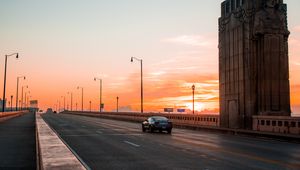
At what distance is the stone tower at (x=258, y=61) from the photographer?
34.9 metres

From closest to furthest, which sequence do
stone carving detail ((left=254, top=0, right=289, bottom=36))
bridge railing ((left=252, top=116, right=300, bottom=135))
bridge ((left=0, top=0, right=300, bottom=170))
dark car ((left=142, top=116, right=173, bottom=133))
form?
1. bridge ((left=0, top=0, right=300, bottom=170))
2. bridge railing ((left=252, top=116, right=300, bottom=135))
3. stone carving detail ((left=254, top=0, right=289, bottom=36))
4. dark car ((left=142, top=116, right=173, bottom=133))

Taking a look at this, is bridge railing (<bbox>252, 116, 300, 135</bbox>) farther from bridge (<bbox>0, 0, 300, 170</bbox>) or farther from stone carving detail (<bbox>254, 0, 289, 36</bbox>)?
stone carving detail (<bbox>254, 0, 289, 36</bbox>)

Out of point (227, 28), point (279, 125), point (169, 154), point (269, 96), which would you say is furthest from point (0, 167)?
point (227, 28)

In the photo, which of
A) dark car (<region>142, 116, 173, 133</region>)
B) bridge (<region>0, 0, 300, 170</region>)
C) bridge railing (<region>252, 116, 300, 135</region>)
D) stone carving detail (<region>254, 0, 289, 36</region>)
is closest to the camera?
bridge (<region>0, 0, 300, 170</region>)

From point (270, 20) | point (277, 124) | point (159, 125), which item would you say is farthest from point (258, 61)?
point (159, 125)

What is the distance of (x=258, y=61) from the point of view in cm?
3588

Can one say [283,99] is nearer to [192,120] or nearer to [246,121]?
[246,121]

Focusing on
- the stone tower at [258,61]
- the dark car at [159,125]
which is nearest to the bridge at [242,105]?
the stone tower at [258,61]

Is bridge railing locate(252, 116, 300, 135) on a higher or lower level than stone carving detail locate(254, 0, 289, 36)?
lower

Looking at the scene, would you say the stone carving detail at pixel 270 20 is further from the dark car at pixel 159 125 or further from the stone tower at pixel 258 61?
the dark car at pixel 159 125

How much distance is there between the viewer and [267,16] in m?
34.8

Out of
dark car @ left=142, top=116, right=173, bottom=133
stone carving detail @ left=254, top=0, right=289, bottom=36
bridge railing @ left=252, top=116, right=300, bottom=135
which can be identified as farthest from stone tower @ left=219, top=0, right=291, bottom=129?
dark car @ left=142, top=116, right=173, bottom=133

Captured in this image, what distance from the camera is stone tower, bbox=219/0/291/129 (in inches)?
1373

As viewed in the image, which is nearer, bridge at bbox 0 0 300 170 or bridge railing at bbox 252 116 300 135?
bridge at bbox 0 0 300 170
